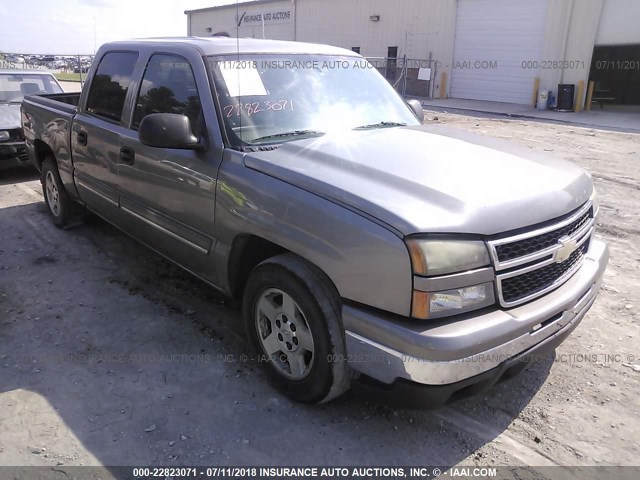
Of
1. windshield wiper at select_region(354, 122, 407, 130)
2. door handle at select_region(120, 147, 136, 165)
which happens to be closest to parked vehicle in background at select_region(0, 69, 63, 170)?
door handle at select_region(120, 147, 136, 165)

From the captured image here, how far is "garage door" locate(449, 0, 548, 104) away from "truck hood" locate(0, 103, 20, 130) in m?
19.7

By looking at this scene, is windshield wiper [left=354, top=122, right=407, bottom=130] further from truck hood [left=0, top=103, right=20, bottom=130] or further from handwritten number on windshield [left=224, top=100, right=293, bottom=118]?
truck hood [left=0, top=103, right=20, bottom=130]

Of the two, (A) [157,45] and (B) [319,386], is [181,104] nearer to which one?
(A) [157,45]

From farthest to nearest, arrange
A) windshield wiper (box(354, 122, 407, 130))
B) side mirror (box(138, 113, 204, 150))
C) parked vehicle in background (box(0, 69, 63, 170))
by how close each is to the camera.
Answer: parked vehicle in background (box(0, 69, 63, 170)) → windshield wiper (box(354, 122, 407, 130)) → side mirror (box(138, 113, 204, 150))

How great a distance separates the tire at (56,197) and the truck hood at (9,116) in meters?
2.55

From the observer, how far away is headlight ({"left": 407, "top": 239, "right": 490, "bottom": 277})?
7.32 ft

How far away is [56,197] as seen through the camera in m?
5.82

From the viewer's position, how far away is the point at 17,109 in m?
8.38

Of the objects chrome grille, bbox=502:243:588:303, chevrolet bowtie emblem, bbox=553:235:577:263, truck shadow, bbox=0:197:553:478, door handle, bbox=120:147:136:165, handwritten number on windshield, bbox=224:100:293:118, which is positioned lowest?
truck shadow, bbox=0:197:553:478

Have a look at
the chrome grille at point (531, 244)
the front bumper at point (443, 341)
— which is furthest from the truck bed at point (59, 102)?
the chrome grille at point (531, 244)

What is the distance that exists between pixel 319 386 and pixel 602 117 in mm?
19360

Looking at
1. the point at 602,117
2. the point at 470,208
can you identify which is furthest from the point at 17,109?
the point at 602,117

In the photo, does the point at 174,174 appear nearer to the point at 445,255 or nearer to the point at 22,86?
the point at 445,255

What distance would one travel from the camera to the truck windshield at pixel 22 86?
859 centimetres
